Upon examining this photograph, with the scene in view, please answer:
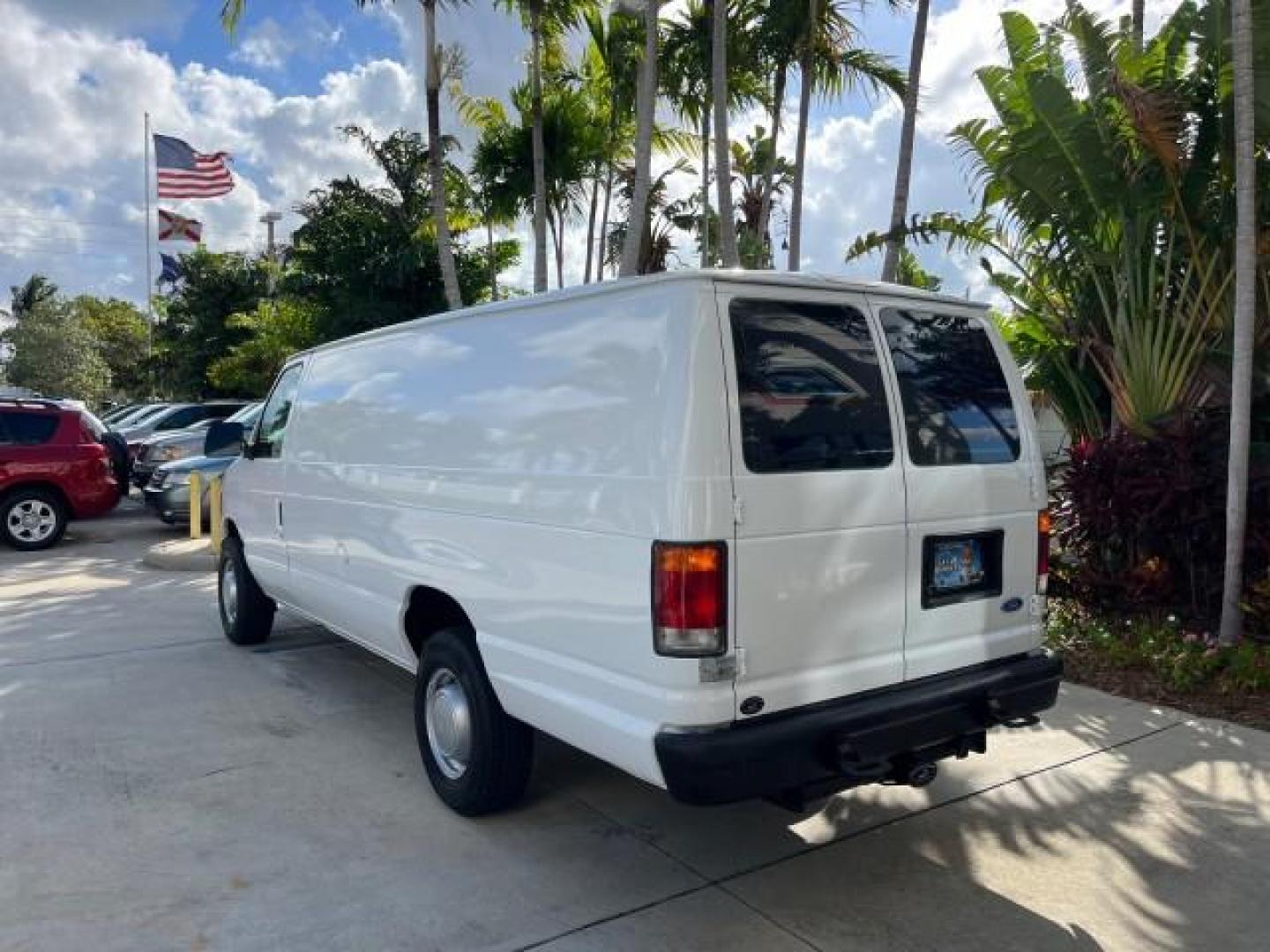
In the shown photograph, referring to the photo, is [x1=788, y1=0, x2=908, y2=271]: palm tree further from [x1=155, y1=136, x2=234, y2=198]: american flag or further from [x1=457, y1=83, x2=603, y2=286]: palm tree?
[x1=155, y1=136, x2=234, y2=198]: american flag

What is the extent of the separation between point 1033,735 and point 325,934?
3.64 m

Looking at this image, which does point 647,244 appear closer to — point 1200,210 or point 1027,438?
point 1200,210

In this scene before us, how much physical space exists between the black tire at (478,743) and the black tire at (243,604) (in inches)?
126

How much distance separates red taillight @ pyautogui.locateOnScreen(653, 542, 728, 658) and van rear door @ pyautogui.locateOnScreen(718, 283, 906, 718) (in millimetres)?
62

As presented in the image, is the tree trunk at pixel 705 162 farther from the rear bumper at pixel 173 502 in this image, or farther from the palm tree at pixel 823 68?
the rear bumper at pixel 173 502

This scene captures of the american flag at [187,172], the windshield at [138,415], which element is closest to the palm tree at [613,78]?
the windshield at [138,415]

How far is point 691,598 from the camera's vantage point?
3.00 metres

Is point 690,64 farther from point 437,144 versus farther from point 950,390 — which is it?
point 950,390

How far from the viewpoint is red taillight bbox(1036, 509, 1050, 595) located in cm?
402

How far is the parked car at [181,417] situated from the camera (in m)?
17.8

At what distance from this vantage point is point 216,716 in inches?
217

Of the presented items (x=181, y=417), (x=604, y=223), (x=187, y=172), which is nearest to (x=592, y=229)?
(x=604, y=223)

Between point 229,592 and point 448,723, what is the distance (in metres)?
3.73

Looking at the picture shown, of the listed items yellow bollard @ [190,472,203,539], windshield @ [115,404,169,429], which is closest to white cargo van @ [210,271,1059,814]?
yellow bollard @ [190,472,203,539]
